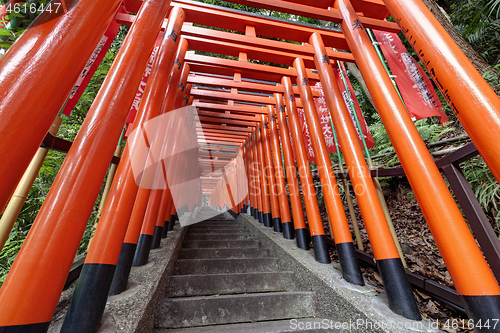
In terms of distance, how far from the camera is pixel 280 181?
5.31m

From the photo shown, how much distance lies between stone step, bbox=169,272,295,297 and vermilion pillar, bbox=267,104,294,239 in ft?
5.69

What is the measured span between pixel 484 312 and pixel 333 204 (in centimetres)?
160

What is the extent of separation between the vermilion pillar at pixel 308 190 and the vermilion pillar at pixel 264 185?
2.38 metres

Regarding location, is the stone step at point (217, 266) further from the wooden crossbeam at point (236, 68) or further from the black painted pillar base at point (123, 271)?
the wooden crossbeam at point (236, 68)

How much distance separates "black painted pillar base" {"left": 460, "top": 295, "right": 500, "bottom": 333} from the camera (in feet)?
4.48

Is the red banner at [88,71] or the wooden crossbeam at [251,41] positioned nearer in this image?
the red banner at [88,71]

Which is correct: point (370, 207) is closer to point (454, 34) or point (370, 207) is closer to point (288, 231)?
point (288, 231)

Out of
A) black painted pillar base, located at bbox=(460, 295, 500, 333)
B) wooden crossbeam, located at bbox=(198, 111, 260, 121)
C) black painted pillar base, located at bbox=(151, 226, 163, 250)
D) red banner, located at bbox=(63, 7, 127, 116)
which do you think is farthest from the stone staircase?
wooden crossbeam, located at bbox=(198, 111, 260, 121)

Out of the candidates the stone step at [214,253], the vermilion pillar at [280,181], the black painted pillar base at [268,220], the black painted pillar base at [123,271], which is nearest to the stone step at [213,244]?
the stone step at [214,253]

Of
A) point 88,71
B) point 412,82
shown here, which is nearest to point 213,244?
point 88,71

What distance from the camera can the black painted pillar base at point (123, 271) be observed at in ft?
6.63

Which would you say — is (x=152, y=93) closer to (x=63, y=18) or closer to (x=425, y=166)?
(x=63, y=18)

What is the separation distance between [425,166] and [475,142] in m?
0.40

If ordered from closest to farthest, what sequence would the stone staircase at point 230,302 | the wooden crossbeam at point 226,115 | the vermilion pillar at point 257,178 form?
1. the stone staircase at point 230,302
2. the vermilion pillar at point 257,178
3. the wooden crossbeam at point 226,115
